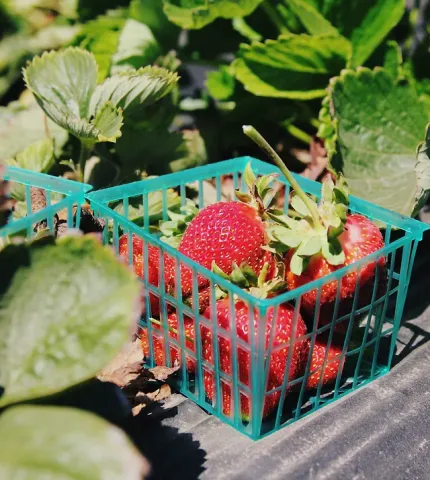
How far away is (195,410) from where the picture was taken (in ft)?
3.19

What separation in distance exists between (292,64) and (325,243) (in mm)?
588

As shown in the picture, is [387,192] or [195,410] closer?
[195,410]

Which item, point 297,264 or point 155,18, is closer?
point 297,264

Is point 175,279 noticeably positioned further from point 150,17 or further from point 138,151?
point 150,17

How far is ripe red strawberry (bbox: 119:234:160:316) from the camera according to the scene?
1020 mm

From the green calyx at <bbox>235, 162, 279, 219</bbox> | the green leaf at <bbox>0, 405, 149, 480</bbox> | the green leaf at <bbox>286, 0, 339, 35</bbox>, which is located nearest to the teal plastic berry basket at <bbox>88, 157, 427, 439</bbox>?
the green calyx at <bbox>235, 162, 279, 219</bbox>

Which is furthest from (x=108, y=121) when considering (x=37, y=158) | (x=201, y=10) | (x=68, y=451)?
(x=68, y=451)

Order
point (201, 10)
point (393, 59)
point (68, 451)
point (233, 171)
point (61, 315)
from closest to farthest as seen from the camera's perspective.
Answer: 1. point (68, 451)
2. point (61, 315)
3. point (233, 171)
4. point (201, 10)
5. point (393, 59)

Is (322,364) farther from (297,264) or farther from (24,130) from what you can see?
(24,130)

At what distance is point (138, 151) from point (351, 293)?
1.94 feet

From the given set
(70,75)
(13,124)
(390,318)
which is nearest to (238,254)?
(390,318)

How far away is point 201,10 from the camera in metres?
1.32

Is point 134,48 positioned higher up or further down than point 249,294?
higher up

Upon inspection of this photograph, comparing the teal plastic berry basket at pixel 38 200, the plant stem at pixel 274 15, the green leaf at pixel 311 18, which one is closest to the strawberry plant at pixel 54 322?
the teal plastic berry basket at pixel 38 200
